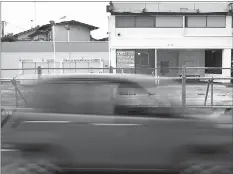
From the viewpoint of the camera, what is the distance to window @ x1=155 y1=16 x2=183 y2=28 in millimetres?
28859

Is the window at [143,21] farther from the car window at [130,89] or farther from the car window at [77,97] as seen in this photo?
the car window at [77,97]

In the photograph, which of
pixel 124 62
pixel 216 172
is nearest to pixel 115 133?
pixel 216 172

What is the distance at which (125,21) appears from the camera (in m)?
28.6

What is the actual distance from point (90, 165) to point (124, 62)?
2471 cm

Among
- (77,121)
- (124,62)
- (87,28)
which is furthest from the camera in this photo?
(87,28)

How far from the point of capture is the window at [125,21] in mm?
28562

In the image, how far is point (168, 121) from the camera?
3.95 metres

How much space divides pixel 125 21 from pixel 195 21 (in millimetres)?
5921

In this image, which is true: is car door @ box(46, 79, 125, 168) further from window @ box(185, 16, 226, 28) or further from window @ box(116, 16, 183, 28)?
window @ box(185, 16, 226, 28)

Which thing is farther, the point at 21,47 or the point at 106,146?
the point at 21,47

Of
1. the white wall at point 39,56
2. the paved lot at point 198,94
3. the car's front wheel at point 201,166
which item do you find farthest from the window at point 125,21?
the car's front wheel at point 201,166

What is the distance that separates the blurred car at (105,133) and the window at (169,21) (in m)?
25.5

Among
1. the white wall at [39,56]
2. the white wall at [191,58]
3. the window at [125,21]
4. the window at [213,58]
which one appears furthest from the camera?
the white wall at [39,56]

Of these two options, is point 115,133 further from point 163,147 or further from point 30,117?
point 30,117
